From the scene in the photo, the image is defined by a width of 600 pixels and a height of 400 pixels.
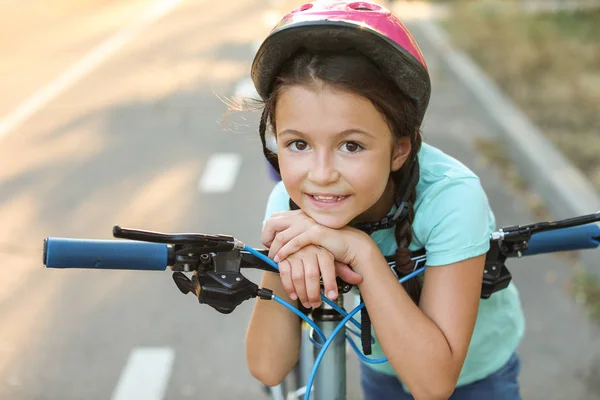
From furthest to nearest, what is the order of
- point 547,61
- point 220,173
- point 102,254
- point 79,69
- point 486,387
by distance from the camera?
point 79,69 → point 547,61 → point 220,173 → point 486,387 → point 102,254

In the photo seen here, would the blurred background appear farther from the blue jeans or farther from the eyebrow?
the blue jeans

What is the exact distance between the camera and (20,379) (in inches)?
170

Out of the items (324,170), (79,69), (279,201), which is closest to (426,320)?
(324,170)

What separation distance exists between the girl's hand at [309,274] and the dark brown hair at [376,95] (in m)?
0.26

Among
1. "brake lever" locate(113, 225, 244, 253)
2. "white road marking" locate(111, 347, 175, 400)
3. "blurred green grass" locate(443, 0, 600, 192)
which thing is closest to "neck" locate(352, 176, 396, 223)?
"brake lever" locate(113, 225, 244, 253)

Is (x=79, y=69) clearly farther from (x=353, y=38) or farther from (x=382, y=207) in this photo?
(x=353, y=38)

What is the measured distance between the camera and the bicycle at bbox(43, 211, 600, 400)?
1.82 metres

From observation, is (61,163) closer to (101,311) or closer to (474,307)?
(101,311)

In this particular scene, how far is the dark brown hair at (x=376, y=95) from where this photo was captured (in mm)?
1912

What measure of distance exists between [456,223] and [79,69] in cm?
976

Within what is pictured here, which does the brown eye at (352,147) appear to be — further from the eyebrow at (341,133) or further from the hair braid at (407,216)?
the hair braid at (407,216)

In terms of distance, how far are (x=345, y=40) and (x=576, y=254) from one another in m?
3.96

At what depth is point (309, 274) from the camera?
192 centimetres

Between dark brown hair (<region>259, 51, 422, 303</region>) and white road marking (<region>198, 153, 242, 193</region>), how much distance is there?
4.79 metres
